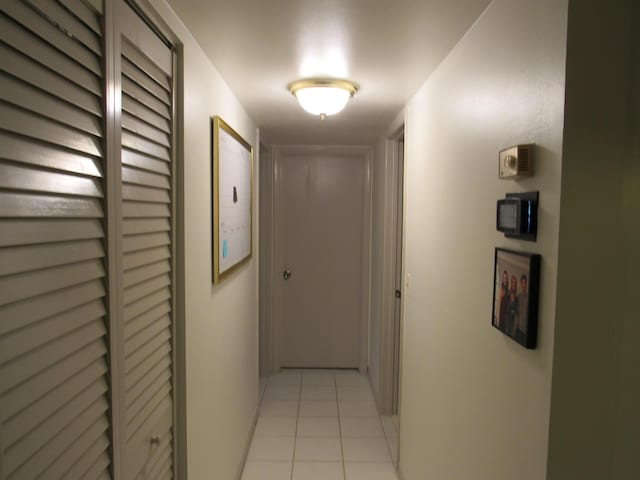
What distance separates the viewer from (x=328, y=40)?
5.19 feet

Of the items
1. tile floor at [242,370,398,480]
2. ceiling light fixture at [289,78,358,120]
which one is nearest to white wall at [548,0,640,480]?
ceiling light fixture at [289,78,358,120]

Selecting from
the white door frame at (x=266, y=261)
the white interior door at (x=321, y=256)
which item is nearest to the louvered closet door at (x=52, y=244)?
the white door frame at (x=266, y=261)

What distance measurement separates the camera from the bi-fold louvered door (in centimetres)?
70

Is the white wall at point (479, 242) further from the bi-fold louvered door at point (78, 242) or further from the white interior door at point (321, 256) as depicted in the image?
the white interior door at point (321, 256)

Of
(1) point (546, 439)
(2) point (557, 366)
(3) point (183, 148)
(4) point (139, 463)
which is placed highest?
(3) point (183, 148)

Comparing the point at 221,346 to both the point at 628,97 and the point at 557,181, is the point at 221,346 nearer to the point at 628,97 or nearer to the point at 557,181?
the point at 557,181

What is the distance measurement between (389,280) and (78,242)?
2692 mm

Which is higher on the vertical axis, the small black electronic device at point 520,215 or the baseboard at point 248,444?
the small black electronic device at point 520,215

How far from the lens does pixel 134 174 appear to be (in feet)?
3.76

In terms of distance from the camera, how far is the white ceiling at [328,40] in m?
1.33

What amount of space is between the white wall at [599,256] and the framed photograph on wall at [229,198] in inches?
54.1

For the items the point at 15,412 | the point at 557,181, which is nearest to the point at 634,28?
the point at 557,181

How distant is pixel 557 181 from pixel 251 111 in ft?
7.10

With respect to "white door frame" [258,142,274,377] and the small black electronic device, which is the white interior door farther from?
the small black electronic device
